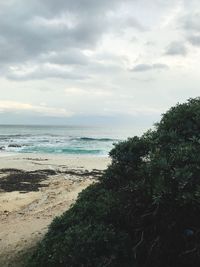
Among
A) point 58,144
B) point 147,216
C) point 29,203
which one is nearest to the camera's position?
point 147,216

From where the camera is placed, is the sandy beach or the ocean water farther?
the ocean water

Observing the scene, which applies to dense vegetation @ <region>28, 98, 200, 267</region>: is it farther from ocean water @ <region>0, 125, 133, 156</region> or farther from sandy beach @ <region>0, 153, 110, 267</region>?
ocean water @ <region>0, 125, 133, 156</region>

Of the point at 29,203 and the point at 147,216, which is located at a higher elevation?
the point at 147,216

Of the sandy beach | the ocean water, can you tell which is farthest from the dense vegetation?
the ocean water

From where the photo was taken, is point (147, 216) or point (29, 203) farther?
point (29, 203)

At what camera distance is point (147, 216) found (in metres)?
5.50

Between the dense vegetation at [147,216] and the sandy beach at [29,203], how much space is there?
1.74m

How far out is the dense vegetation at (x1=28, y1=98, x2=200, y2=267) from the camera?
5020mm

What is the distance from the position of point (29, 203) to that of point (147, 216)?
25.8 ft

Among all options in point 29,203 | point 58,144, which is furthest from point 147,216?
point 58,144

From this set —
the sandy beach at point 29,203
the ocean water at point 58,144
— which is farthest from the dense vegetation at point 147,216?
the ocean water at point 58,144

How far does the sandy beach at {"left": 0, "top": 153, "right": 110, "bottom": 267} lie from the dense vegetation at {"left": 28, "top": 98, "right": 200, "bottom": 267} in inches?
68.4

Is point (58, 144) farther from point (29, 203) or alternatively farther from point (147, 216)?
point (147, 216)

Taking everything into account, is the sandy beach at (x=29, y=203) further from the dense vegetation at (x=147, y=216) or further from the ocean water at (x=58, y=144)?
the ocean water at (x=58, y=144)
